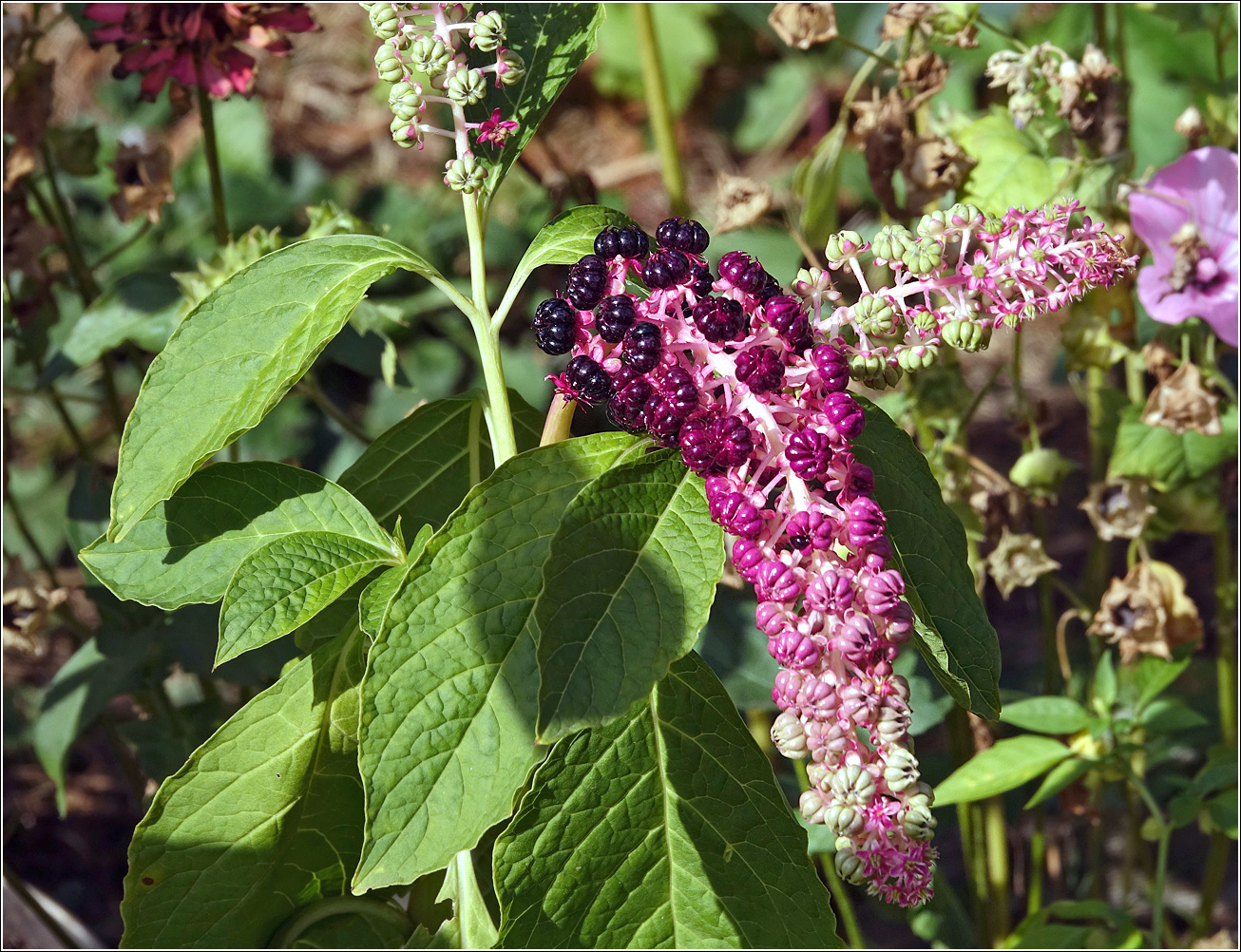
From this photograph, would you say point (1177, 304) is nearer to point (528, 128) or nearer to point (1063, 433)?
point (528, 128)

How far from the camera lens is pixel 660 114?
59.7 inches

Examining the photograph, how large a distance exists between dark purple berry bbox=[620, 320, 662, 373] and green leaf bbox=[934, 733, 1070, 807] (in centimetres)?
67

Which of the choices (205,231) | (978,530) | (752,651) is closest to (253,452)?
(205,231)

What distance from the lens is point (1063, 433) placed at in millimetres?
2518

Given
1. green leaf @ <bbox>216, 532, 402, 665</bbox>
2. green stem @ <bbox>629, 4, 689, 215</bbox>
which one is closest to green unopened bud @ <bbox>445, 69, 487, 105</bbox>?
green leaf @ <bbox>216, 532, 402, 665</bbox>

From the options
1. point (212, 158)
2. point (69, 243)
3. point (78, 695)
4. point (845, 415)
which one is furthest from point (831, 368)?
point (69, 243)

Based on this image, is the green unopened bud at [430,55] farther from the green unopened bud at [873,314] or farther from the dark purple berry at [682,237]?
the green unopened bud at [873,314]

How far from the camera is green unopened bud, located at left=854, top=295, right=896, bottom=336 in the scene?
2.15 ft

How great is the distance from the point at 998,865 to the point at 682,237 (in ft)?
3.19

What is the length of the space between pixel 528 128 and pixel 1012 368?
66cm

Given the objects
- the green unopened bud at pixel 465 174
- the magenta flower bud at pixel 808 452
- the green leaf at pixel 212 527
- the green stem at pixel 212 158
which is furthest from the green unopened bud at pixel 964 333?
the green stem at pixel 212 158

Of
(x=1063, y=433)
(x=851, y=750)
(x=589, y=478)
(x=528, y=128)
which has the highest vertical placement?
(x=528, y=128)

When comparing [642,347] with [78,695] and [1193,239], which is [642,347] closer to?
[1193,239]

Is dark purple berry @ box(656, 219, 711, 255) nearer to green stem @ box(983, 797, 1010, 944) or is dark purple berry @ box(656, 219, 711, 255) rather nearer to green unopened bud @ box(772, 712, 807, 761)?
green unopened bud @ box(772, 712, 807, 761)
